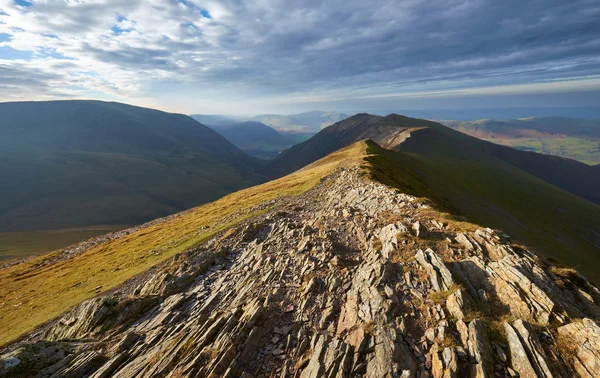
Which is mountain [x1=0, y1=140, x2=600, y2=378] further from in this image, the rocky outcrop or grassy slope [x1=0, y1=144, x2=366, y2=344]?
grassy slope [x1=0, y1=144, x2=366, y2=344]

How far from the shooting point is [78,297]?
34.9 m

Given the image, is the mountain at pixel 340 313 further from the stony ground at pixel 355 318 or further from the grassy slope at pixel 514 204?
the grassy slope at pixel 514 204

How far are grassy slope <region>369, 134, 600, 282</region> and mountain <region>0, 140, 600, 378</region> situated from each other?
109 ft

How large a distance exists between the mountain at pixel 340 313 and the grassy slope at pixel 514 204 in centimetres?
3325

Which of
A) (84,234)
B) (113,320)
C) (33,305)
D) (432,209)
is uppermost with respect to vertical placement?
→ (432,209)

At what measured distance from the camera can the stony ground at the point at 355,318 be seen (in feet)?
49.2

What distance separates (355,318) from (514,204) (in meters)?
151

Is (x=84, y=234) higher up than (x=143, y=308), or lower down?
lower down

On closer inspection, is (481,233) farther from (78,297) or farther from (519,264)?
(78,297)

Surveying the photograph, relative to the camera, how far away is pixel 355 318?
63.7 feet

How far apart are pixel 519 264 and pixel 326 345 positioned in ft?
50.8

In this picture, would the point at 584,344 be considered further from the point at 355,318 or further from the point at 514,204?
the point at 514,204

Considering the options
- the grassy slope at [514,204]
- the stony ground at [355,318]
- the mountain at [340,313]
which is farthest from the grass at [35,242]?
the grassy slope at [514,204]

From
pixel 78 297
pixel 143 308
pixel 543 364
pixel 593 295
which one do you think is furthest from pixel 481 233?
pixel 78 297
